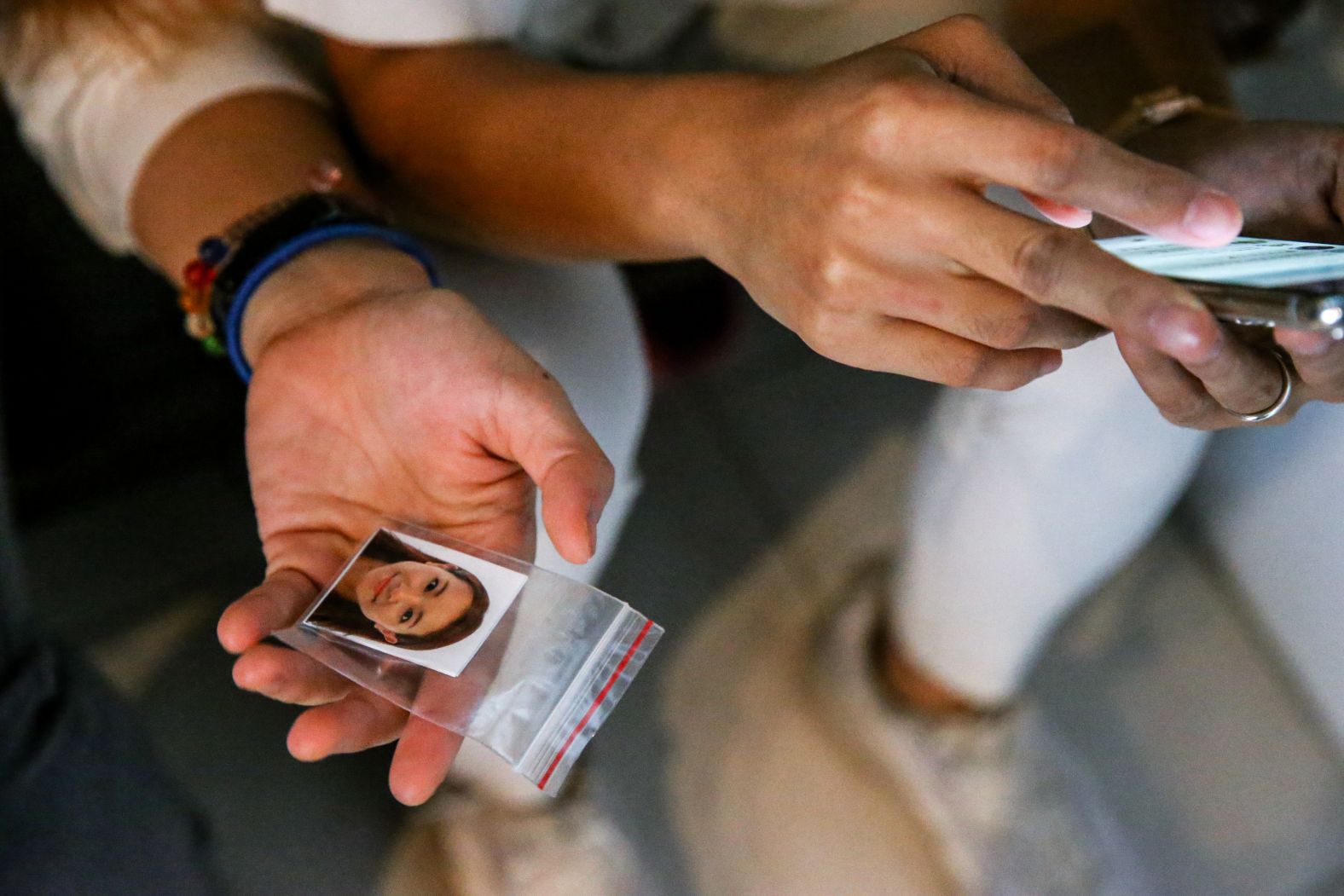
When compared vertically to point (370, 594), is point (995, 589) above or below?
below

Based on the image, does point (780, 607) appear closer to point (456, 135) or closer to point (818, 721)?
point (818, 721)

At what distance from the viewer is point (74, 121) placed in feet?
2.69

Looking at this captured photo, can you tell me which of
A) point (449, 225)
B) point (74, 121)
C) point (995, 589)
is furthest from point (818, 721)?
point (74, 121)

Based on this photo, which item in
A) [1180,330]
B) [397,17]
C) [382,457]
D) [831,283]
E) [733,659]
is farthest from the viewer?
[733,659]

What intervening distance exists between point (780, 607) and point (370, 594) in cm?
64

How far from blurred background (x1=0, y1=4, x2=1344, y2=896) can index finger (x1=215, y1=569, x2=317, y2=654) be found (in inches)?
13.0

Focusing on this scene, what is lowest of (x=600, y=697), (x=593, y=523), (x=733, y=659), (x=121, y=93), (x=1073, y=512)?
(x=733, y=659)

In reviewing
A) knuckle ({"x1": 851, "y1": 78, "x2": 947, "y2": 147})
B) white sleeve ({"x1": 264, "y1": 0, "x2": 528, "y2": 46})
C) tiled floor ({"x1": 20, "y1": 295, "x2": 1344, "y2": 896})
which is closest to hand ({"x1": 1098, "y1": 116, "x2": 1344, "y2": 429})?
knuckle ({"x1": 851, "y1": 78, "x2": 947, "y2": 147})

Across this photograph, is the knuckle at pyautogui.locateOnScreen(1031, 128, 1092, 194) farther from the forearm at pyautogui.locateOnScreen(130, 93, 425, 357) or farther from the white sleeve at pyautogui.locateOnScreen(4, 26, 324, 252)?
the white sleeve at pyautogui.locateOnScreen(4, 26, 324, 252)

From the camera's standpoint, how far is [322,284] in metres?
0.70

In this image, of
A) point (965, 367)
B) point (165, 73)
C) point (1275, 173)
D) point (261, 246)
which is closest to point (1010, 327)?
point (965, 367)

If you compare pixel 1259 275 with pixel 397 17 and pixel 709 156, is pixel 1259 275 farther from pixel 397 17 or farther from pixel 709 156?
pixel 397 17

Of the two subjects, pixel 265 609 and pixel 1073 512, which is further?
pixel 1073 512

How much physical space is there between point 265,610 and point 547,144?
0.35 m
